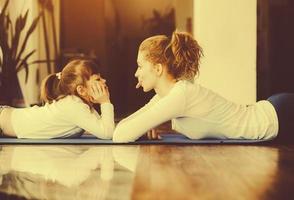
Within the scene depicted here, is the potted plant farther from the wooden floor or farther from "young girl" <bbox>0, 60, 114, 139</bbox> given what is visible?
the wooden floor

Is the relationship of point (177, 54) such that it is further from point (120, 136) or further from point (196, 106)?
point (120, 136)

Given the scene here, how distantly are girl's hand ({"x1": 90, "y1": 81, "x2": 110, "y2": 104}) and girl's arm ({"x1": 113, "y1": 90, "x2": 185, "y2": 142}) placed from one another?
0.16 m

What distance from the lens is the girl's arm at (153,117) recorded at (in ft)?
7.76

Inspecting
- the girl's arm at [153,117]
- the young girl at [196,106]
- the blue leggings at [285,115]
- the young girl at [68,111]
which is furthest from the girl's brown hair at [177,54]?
the blue leggings at [285,115]

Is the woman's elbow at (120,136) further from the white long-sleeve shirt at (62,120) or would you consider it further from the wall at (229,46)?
the wall at (229,46)

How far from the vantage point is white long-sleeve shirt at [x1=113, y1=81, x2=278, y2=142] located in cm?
241

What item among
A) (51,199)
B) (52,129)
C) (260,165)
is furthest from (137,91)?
(51,199)

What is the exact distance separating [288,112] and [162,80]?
59cm

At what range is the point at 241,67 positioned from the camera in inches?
139

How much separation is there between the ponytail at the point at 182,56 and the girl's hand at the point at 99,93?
0.32 m

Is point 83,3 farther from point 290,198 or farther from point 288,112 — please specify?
point 290,198

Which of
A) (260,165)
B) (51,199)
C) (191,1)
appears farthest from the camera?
(191,1)

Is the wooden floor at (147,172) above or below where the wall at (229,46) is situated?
below

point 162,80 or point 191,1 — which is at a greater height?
point 191,1
